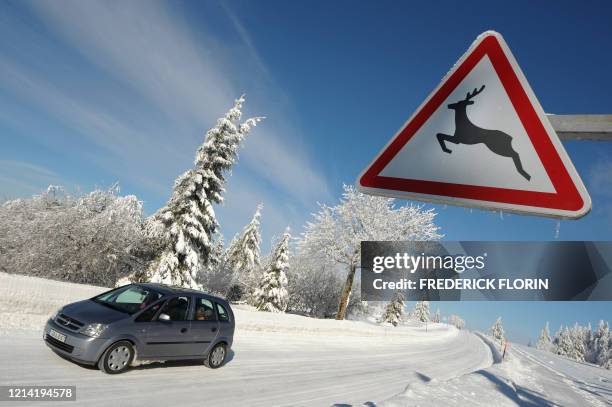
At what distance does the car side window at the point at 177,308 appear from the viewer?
873 centimetres

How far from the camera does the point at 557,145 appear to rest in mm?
1745

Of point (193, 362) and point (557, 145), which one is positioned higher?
point (557, 145)

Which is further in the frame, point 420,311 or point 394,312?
point 420,311

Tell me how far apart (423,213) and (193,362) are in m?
27.4

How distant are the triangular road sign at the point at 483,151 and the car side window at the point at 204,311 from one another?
8.43m

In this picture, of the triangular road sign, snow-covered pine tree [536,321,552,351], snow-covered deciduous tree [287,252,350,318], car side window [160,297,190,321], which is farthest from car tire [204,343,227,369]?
snow-covered pine tree [536,321,552,351]

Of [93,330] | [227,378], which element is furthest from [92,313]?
[227,378]

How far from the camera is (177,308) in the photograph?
896 cm

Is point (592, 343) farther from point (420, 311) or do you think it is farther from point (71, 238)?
point (71, 238)

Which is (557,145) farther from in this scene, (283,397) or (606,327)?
(606,327)

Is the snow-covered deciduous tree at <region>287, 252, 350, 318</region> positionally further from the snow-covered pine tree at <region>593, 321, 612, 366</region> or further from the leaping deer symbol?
the snow-covered pine tree at <region>593, 321, 612, 366</region>

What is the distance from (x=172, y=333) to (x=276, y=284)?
98.5 ft

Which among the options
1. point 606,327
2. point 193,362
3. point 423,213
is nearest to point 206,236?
point 193,362

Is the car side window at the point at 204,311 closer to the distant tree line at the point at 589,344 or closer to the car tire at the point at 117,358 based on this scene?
the car tire at the point at 117,358
